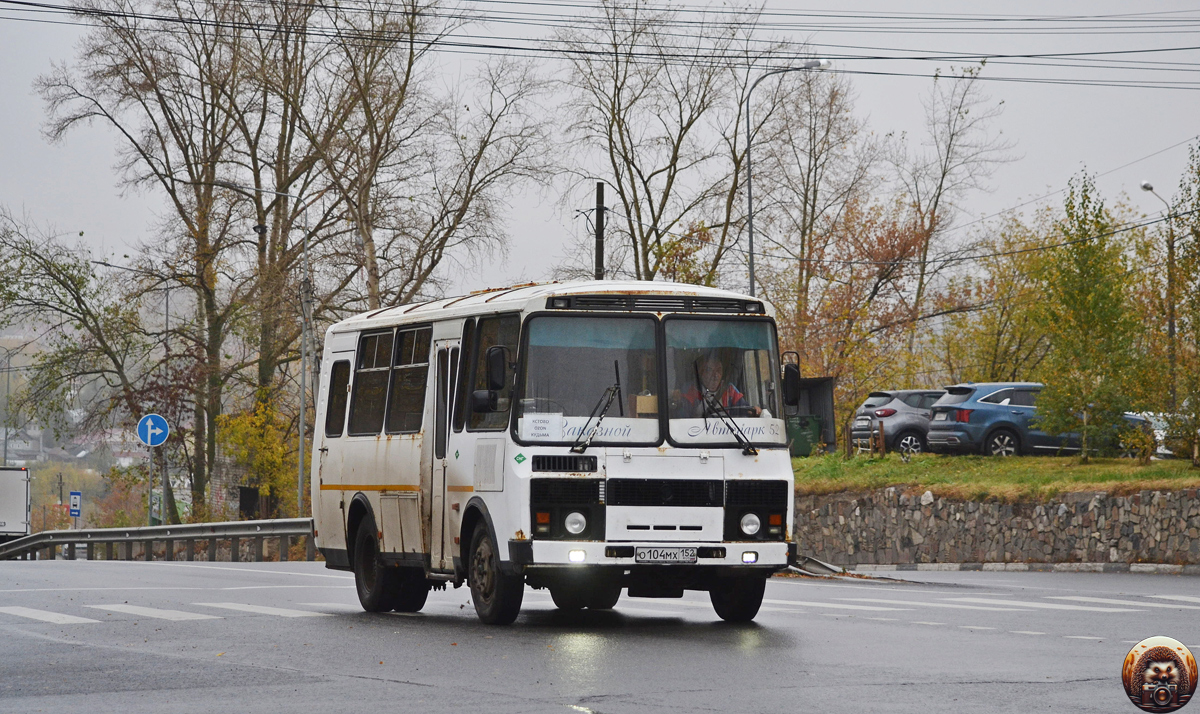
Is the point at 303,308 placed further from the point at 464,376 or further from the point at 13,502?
the point at 464,376

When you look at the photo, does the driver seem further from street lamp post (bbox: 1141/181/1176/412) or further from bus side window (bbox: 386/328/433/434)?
street lamp post (bbox: 1141/181/1176/412)

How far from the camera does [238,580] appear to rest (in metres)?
22.9

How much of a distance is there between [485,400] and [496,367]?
453mm

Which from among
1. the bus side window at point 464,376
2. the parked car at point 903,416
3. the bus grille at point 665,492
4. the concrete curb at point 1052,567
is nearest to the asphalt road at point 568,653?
the bus grille at point 665,492

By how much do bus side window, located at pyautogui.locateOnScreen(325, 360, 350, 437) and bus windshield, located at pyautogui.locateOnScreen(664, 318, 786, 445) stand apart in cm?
454

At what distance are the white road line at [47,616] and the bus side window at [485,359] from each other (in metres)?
3.97

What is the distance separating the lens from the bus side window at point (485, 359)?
13539 millimetres

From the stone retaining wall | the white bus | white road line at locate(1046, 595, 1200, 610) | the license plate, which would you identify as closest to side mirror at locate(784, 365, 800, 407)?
the white bus

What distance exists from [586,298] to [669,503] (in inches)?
73.2

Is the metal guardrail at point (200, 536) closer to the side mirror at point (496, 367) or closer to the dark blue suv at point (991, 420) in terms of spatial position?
the dark blue suv at point (991, 420)

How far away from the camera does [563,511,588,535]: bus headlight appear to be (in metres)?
13.1

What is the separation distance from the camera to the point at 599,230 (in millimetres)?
42094

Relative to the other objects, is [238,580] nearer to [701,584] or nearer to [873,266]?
[701,584]

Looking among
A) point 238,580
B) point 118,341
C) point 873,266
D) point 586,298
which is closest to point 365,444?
point 586,298
